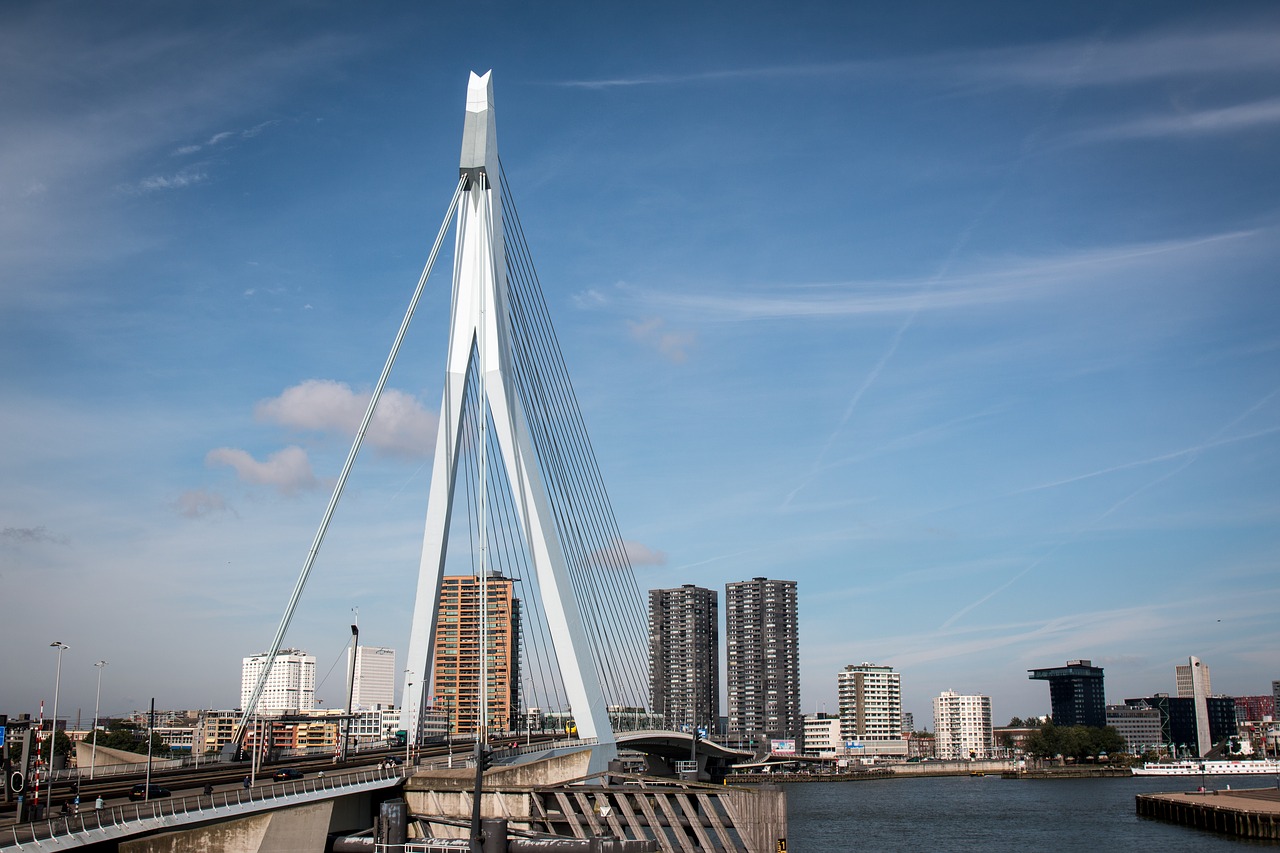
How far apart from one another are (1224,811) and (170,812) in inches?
2196

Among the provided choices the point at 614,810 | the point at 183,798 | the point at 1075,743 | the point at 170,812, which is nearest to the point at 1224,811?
the point at 614,810

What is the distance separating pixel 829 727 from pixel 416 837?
150776 mm

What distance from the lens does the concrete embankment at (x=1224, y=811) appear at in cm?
5666

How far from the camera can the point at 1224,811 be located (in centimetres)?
6081

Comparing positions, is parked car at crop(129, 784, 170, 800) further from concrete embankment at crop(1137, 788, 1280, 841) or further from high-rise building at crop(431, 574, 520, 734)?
high-rise building at crop(431, 574, 520, 734)

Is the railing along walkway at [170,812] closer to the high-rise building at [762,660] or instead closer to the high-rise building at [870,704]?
the high-rise building at [762,660]

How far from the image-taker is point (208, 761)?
4788 cm

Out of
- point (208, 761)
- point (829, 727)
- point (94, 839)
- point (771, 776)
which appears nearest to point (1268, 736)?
point (829, 727)

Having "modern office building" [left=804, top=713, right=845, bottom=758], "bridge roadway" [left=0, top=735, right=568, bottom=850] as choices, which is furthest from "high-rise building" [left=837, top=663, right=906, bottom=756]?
"bridge roadway" [left=0, top=735, right=568, bottom=850]

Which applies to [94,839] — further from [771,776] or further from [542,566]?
[771,776]

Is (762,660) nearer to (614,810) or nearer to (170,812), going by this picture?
(614,810)

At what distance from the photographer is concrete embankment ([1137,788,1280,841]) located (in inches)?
2231

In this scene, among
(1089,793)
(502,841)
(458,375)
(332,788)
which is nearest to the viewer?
(502,841)

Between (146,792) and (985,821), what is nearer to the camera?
(146,792)
